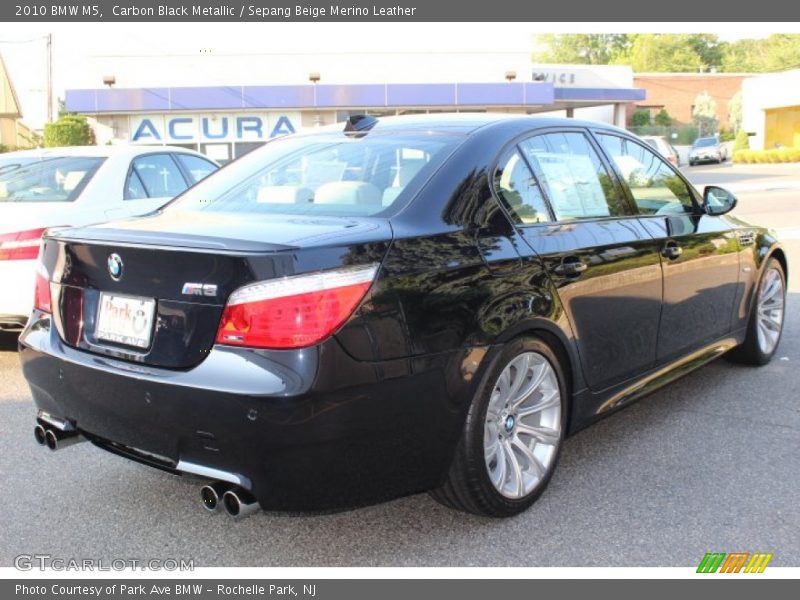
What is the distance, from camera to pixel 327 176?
11.7ft

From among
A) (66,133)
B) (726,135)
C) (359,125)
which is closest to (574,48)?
(726,135)

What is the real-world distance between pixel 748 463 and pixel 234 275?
8.98 ft

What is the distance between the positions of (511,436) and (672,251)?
1.58 m

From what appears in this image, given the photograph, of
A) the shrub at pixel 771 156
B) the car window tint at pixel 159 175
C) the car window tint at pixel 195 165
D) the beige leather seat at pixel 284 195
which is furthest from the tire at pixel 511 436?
the shrub at pixel 771 156

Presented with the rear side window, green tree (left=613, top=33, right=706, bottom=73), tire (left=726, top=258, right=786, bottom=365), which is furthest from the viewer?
green tree (left=613, top=33, right=706, bottom=73)

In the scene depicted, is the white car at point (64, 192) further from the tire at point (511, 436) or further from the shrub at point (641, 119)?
the shrub at point (641, 119)

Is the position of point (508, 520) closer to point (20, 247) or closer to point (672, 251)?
point (672, 251)

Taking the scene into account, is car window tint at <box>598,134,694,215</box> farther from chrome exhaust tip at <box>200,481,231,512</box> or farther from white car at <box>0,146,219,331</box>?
white car at <box>0,146,219,331</box>

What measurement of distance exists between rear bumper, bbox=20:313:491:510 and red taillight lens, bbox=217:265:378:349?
0.14ft

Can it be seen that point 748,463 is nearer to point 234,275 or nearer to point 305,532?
point 305,532

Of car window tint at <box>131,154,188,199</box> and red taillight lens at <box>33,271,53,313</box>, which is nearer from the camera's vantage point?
red taillight lens at <box>33,271,53,313</box>

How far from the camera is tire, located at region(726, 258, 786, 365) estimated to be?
17.7 ft

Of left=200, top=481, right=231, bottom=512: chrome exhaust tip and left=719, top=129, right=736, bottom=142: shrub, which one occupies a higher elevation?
left=719, top=129, right=736, bottom=142: shrub

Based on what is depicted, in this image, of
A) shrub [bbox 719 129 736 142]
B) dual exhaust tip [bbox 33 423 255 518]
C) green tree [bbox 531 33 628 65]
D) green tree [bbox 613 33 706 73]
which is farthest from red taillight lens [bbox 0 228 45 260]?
green tree [bbox 613 33 706 73]
